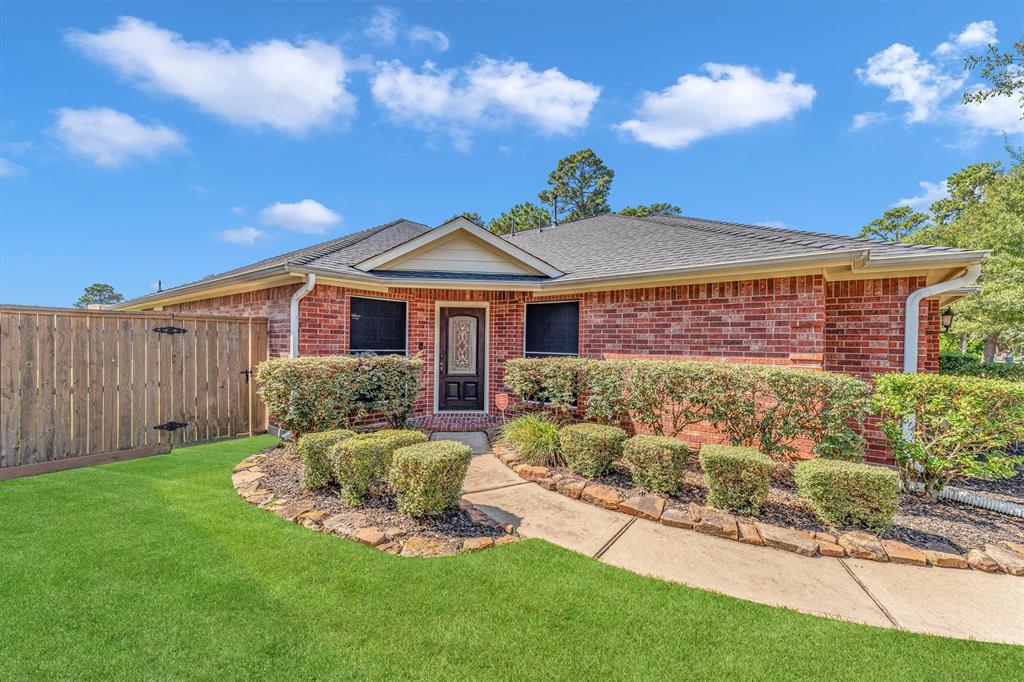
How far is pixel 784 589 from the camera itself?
2.93 meters

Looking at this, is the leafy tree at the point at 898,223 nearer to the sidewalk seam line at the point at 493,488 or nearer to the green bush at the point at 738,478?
the green bush at the point at 738,478

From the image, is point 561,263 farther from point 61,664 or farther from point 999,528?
point 61,664

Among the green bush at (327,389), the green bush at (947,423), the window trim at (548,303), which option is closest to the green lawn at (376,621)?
the green bush at (327,389)

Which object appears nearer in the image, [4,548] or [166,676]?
[166,676]

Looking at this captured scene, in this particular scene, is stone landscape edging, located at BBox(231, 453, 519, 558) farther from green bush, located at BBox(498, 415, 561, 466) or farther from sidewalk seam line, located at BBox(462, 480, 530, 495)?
green bush, located at BBox(498, 415, 561, 466)

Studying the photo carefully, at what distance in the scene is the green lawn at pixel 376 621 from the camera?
216 cm

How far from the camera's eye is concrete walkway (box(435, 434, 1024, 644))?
267cm

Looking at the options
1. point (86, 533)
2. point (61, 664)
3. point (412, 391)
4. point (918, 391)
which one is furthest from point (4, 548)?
point (918, 391)

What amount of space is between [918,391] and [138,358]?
31.6 ft

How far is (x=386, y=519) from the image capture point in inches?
151

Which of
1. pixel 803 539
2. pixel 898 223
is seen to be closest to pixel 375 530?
pixel 803 539

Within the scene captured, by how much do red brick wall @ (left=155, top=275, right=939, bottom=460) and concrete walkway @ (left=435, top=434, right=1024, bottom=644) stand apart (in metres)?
3.07

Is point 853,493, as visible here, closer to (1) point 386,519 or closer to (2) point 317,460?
(1) point 386,519

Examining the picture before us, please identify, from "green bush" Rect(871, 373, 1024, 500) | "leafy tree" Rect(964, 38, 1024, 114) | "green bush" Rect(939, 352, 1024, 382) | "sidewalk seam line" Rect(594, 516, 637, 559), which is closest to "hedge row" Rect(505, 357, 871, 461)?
"green bush" Rect(871, 373, 1024, 500)
